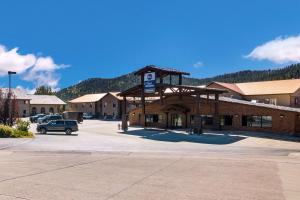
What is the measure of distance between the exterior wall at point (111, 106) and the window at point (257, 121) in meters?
46.5

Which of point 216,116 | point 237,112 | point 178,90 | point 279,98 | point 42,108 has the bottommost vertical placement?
point 216,116

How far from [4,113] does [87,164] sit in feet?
102

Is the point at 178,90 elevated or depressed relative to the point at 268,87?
depressed

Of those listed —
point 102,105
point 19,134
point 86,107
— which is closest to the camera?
point 19,134

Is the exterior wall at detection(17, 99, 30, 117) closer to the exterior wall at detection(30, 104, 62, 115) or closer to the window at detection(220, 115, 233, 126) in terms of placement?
the exterior wall at detection(30, 104, 62, 115)

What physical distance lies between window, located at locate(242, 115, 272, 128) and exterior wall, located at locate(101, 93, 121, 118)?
46458mm

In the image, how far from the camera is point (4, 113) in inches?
1839

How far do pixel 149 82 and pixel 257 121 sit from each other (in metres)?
14.9

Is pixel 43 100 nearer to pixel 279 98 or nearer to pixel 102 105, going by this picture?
pixel 102 105

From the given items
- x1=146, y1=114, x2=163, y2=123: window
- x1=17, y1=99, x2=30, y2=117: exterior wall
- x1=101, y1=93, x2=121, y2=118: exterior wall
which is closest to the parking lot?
x1=146, y1=114, x2=163, y2=123: window

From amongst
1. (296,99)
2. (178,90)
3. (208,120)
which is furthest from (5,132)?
(296,99)

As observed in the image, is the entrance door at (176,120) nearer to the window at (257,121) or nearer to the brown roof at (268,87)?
the window at (257,121)

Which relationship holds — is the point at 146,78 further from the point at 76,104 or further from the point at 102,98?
the point at 76,104

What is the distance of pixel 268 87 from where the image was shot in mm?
73500
